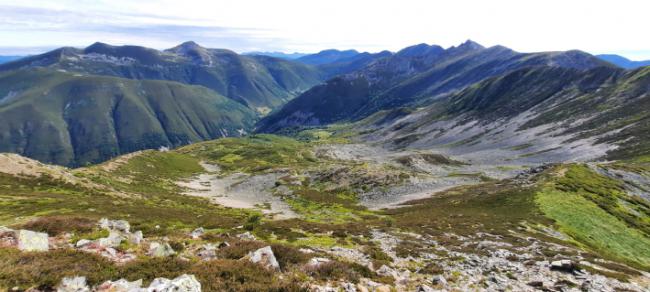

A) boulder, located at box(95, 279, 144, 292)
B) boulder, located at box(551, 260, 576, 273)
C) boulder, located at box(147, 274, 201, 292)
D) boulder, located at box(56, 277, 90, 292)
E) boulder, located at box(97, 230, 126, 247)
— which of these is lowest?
boulder, located at box(551, 260, 576, 273)

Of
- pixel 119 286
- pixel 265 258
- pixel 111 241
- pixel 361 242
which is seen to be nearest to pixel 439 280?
pixel 265 258

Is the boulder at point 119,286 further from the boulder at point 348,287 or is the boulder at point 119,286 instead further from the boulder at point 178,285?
the boulder at point 348,287

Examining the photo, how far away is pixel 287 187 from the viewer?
119688mm

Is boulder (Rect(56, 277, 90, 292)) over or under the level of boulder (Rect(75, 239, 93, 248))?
over

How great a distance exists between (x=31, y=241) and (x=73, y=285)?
24.7 ft

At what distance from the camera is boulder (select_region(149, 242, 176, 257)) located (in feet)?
A: 71.1

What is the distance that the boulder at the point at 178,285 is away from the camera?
14.8 m

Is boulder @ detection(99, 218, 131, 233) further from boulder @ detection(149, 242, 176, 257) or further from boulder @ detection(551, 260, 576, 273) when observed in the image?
boulder @ detection(551, 260, 576, 273)

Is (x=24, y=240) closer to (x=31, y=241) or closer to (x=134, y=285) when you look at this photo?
(x=31, y=241)

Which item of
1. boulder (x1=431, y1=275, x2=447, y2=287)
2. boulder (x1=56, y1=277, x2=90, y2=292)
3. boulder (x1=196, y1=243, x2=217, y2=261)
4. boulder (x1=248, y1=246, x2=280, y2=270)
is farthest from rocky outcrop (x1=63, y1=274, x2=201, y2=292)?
boulder (x1=431, y1=275, x2=447, y2=287)

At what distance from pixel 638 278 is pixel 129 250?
37.8m

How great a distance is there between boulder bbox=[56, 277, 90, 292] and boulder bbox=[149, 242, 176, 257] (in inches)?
217

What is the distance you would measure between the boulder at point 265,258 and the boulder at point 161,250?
5.43 m


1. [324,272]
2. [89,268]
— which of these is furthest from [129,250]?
[324,272]
